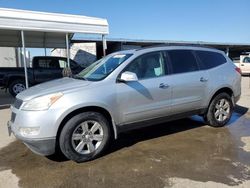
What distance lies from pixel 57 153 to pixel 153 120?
6.03 ft

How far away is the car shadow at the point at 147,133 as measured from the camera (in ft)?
15.3

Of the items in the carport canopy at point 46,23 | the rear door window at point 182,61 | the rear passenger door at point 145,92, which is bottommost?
the rear passenger door at point 145,92

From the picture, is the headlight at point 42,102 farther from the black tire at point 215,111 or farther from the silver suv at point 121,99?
the black tire at point 215,111

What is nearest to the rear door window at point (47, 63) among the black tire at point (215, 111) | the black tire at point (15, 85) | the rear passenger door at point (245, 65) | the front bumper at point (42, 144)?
the black tire at point (15, 85)

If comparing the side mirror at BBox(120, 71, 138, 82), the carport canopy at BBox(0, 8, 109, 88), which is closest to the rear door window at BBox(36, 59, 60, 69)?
the carport canopy at BBox(0, 8, 109, 88)

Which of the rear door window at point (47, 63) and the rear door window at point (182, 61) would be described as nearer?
the rear door window at point (182, 61)

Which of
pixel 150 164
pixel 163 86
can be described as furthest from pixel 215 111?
pixel 150 164

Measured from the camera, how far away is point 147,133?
5.61 meters

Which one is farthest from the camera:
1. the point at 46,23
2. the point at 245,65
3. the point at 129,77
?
the point at 245,65

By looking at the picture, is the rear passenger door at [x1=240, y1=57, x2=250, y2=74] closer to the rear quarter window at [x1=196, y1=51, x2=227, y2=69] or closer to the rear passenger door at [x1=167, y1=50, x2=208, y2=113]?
the rear quarter window at [x1=196, y1=51, x2=227, y2=69]

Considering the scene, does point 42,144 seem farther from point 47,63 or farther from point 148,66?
point 47,63

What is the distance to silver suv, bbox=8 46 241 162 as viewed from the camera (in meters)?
3.87

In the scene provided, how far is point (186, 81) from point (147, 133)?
4.62 feet

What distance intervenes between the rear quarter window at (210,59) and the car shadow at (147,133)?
1459 mm
